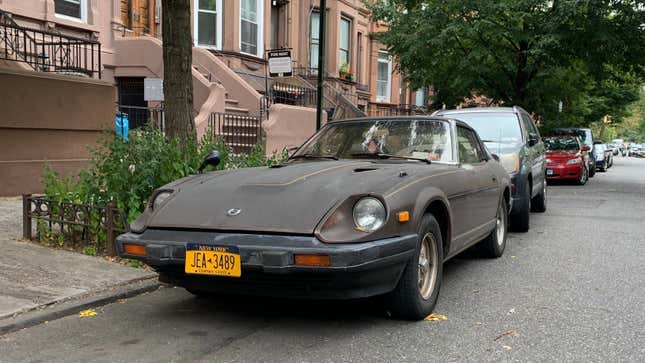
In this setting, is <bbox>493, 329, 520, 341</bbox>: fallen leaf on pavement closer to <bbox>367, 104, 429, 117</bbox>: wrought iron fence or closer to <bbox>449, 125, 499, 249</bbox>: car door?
<bbox>449, 125, 499, 249</bbox>: car door

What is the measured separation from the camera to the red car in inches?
685

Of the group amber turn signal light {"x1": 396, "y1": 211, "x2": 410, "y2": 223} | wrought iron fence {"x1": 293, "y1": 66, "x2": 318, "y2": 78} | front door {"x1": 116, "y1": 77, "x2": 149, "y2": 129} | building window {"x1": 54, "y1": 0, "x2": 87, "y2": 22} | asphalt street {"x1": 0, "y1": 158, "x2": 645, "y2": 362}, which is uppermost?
building window {"x1": 54, "y1": 0, "x2": 87, "y2": 22}

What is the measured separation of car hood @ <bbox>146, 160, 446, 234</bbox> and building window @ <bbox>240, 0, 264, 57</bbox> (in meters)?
16.1

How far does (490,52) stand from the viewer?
18.8m

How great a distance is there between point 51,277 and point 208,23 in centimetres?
1481

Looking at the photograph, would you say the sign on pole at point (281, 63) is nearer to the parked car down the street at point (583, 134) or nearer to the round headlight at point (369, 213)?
the round headlight at point (369, 213)

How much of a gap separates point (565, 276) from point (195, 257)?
12.7 feet

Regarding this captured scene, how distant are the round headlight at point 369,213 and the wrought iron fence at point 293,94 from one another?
15143 millimetres

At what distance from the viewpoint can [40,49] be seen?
1304 cm

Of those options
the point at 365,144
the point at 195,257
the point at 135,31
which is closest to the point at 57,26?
the point at 135,31

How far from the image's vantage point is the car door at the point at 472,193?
528cm

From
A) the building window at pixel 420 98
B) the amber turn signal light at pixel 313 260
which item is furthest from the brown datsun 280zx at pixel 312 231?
the building window at pixel 420 98

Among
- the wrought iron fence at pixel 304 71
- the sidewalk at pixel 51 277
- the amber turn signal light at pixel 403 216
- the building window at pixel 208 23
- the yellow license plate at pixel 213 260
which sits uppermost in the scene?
the building window at pixel 208 23

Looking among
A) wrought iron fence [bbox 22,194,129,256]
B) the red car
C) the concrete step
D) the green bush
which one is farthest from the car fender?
the red car
